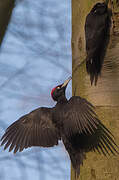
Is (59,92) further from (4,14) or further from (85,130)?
(4,14)

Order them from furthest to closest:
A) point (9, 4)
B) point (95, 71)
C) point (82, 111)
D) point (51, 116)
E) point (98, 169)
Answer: point (51, 116), point (82, 111), point (95, 71), point (98, 169), point (9, 4)

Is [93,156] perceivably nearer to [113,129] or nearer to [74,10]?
[113,129]

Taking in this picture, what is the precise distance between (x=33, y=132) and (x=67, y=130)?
1.74ft

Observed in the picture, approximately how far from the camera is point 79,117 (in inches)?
91.0

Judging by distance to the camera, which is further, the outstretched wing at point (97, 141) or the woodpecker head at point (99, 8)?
the woodpecker head at point (99, 8)

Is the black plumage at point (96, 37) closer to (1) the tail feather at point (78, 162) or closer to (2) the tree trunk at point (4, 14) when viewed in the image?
(1) the tail feather at point (78, 162)

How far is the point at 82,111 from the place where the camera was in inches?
89.2

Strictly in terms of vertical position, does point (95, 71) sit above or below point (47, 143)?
above

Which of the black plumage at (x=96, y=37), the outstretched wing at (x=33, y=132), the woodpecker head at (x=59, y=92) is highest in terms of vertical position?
the black plumage at (x=96, y=37)

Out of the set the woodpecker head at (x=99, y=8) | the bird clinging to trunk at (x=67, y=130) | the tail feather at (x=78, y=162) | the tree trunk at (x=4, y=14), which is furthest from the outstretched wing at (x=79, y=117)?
the tree trunk at (x=4, y=14)

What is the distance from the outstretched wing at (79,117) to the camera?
209 centimetres

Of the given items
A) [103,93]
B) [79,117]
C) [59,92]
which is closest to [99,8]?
[103,93]

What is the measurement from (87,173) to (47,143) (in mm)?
723

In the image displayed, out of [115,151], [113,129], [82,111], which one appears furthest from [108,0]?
[115,151]
